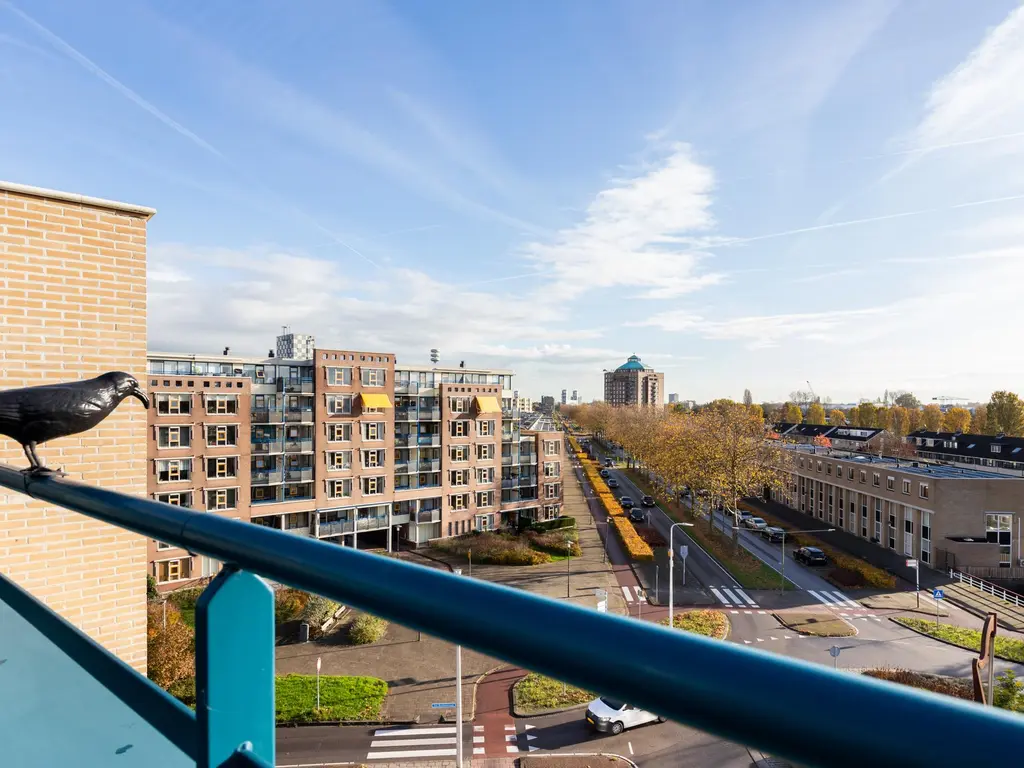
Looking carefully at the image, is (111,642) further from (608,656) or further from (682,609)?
(682,609)

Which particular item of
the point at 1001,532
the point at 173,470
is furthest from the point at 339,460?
the point at 1001,532

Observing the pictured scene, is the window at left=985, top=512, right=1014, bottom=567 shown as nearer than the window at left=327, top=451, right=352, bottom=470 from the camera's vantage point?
Yes

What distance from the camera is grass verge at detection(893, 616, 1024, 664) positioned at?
60.0 feet

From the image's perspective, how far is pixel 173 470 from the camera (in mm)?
24500

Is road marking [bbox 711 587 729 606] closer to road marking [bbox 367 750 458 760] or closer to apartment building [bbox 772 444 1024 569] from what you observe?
apartment building [bbox 772 444 1024 569]

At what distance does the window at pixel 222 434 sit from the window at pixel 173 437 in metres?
0.78

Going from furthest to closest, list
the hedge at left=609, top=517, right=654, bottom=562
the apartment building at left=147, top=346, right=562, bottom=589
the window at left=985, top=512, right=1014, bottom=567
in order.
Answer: the hedge at left=609, top=517, right=654, bottom=562 < the window at left=985, top=512, right=1014, bottom=567 < the apartment building at left=147, top=346, right=562, bottom=589

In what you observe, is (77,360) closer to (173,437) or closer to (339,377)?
(173,437)

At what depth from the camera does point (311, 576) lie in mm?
925

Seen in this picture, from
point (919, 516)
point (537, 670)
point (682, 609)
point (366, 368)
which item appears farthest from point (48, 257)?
point (919, 516)

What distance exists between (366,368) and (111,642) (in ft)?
81.4

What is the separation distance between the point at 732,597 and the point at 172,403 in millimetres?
23636

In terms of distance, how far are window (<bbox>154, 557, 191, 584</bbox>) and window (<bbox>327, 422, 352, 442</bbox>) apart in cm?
785

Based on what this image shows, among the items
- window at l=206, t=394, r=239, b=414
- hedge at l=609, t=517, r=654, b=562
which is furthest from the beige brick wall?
hedge at l=609, t=517, r=654, b=562
